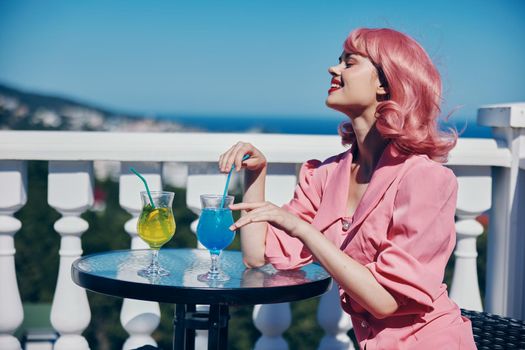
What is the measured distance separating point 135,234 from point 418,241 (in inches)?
43.7

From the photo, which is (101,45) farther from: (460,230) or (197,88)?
(460,230)

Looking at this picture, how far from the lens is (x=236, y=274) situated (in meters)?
2.24

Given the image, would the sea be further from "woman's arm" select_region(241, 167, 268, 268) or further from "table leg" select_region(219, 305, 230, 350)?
"table leg" select_region(219, 305, 230, 350)

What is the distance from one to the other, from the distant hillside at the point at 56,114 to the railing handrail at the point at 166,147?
35.5 meters

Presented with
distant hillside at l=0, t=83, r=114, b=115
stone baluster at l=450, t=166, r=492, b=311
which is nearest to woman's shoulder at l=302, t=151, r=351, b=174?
stone baluster at l=450, t=166, r=492, b=311

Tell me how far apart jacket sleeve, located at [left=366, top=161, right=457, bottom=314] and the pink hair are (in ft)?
0.28

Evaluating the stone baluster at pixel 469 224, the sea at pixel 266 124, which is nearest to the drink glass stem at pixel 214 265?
the stone baluster at pixel 469 224

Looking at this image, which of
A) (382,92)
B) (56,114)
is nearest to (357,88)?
(382,92)

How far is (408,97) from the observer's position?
2062mm

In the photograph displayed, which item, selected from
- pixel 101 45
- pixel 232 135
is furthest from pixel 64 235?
pixel 101 45

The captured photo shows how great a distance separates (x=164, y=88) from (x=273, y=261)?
82375mm

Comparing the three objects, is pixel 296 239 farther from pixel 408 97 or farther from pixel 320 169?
pixel 408 97

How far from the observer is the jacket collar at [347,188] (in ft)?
6.84

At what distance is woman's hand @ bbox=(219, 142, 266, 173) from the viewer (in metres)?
2.23
